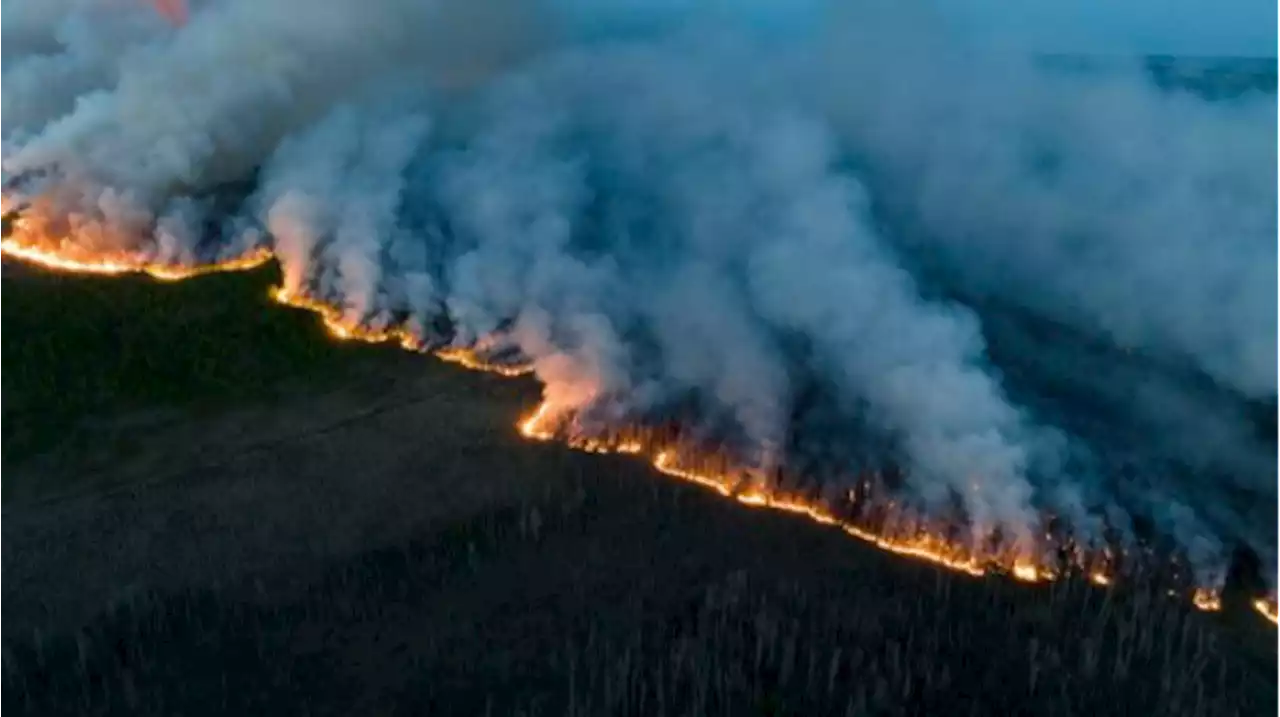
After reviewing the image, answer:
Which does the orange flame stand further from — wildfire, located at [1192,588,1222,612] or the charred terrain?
wildfire, located at [1192,588,1222,612]

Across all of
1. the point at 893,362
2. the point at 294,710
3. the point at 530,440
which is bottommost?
the point at 294,710

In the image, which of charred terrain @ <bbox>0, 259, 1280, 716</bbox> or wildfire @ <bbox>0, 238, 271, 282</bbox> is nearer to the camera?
charred terrain @ <bbox>0, 259, 1280, 716</bbox>

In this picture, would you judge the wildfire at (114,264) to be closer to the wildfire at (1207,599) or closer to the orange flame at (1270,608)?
the wildfire at (1207,599)

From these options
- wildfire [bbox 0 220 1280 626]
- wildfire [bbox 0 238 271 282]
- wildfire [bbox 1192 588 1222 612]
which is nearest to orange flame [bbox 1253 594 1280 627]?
wildfire [bbox 0 220 1280 626]

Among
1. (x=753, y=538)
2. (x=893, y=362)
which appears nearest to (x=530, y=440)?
(x=753, y=538)

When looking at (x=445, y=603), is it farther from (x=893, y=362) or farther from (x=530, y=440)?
(x=893, y=362)

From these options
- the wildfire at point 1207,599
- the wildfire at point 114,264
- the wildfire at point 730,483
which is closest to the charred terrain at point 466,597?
the wildfire at point 1207,599

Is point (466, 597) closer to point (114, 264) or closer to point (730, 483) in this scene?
point (730, 483)

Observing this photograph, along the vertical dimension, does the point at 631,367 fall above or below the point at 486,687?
above
